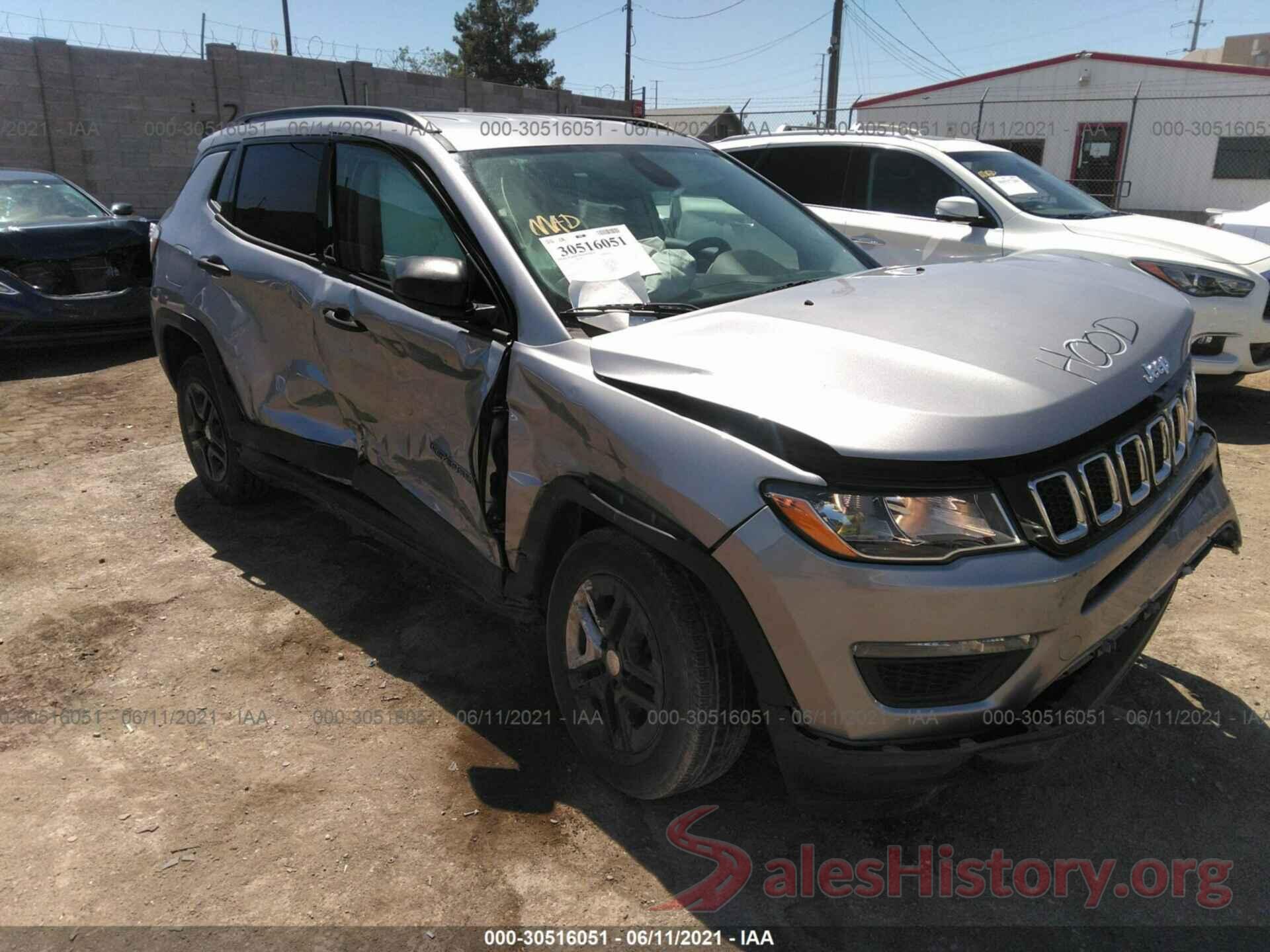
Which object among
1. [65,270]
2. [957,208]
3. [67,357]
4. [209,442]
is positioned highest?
[957,208]

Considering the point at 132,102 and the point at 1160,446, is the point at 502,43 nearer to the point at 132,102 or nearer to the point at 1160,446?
the point at 132,102

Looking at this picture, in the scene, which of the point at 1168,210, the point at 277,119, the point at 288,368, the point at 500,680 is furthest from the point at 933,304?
the point at 1168,210

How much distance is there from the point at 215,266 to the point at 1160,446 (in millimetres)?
3826

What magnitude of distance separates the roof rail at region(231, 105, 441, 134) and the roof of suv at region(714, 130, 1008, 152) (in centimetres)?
418

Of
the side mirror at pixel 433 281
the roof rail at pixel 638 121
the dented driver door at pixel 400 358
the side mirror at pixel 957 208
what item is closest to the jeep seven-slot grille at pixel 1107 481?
the dented driver door at pixel 400 358

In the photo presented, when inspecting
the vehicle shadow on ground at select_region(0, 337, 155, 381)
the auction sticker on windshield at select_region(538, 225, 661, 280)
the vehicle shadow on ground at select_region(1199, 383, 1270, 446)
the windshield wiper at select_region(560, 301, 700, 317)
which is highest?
the auction sticker on windshield at select_region(538, 225, 661, 280)

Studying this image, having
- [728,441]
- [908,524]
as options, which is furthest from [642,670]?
[908,524]

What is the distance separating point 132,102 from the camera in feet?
53.9

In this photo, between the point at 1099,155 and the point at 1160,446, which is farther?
the point at 1099,155

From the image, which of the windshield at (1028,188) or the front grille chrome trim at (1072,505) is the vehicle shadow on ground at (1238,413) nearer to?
the windshield at (1028,188)

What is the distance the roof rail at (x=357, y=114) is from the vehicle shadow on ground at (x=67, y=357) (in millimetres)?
4595

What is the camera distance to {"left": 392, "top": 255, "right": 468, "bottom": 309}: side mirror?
2.71 m

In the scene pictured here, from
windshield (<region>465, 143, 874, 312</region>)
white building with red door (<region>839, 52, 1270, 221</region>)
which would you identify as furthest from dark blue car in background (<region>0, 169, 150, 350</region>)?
white building with red door (<region>839, 52, 1270, 221</region>)

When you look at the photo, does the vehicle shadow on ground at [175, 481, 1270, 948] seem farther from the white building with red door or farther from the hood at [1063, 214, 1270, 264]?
the white building with red door
